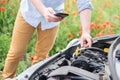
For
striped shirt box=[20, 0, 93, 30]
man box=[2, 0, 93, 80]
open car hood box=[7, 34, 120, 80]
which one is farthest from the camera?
striped shirt box=[20, 0, 93, 30]

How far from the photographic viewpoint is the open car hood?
2.41 meters

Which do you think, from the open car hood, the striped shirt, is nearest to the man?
the striped shirt

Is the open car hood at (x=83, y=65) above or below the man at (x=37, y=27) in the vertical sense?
below

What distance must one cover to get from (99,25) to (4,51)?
51.4 inches

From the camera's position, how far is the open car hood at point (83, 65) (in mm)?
2414

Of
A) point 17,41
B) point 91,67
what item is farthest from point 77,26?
point 91,67

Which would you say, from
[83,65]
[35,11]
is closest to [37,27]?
[35,11]

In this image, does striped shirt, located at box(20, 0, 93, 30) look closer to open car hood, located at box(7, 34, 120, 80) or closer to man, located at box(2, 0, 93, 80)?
man, located at box(2, 0, 93, 80)

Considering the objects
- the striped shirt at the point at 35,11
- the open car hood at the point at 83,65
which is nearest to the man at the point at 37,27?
the striped shirt at the point at 35,11

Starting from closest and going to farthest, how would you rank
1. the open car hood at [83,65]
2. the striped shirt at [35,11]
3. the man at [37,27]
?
the open car hood at [83,65], the man at [37,27], the striped shirt at [35,11]

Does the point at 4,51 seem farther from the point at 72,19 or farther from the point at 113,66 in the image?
the point at 113,66

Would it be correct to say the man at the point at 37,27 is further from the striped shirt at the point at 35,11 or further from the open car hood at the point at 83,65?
the open car hood at the point at 83,65

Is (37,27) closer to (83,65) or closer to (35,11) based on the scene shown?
(35,11)

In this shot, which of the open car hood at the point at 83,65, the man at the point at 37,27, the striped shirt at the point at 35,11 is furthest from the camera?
the striped shirt at the point at 35,11
